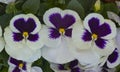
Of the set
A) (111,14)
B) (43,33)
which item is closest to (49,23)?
(43,33)

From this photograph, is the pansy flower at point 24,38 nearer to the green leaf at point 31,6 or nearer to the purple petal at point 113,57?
the green leaf at point 31,6

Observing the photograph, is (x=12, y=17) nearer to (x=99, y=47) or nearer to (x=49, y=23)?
(x=49, y=23)

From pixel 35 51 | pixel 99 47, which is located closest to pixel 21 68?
pixel 35 51

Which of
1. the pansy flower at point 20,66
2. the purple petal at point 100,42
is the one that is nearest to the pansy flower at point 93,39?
the purple petal at point 100,42

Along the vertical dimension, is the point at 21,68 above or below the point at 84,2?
below

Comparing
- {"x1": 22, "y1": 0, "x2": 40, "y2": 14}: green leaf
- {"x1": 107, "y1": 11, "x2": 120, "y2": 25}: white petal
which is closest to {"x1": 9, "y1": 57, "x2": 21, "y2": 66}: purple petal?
{"x1": 22, "y1": 0, "x2": 40, "y2": 14}: green leaf

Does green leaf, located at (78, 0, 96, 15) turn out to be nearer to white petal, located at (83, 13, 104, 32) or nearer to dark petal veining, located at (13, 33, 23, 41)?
white petal, located at (83, 13, 104, 32)

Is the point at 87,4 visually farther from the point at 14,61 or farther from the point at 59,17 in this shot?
the point at 14,61
